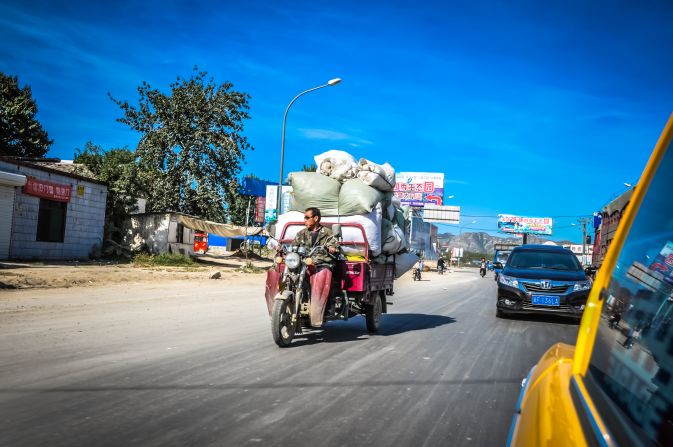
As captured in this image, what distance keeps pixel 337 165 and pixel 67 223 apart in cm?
1959

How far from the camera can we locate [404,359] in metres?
6.86

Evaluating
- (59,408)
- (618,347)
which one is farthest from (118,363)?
(618,347)

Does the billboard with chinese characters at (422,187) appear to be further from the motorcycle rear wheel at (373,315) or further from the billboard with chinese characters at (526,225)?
the motorcycle rear wheel at (373,315)

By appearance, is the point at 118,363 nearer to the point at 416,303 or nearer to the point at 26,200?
the point at 416,303

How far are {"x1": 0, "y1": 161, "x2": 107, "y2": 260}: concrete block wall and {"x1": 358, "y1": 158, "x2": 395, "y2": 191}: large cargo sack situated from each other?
17.8 meters

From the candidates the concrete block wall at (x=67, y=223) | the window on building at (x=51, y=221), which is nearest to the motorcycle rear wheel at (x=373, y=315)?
the concrete block wall at (x=67, y=223)

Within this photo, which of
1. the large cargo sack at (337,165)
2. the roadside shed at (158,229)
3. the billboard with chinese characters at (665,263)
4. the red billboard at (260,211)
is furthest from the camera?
the red billboard at (260,211)

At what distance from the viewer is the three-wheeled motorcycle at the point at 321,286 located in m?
7.43

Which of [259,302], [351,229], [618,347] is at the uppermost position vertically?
[351,229]

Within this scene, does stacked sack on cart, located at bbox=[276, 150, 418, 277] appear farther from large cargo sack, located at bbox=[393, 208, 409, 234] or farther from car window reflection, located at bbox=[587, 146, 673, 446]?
car window reflection, located at bbox=[587, 146, 673, 446]

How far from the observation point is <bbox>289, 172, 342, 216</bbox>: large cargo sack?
927 cm

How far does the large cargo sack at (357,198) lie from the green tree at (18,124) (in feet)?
123

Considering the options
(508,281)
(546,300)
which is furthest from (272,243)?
(546,300)

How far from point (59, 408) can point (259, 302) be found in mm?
10660
